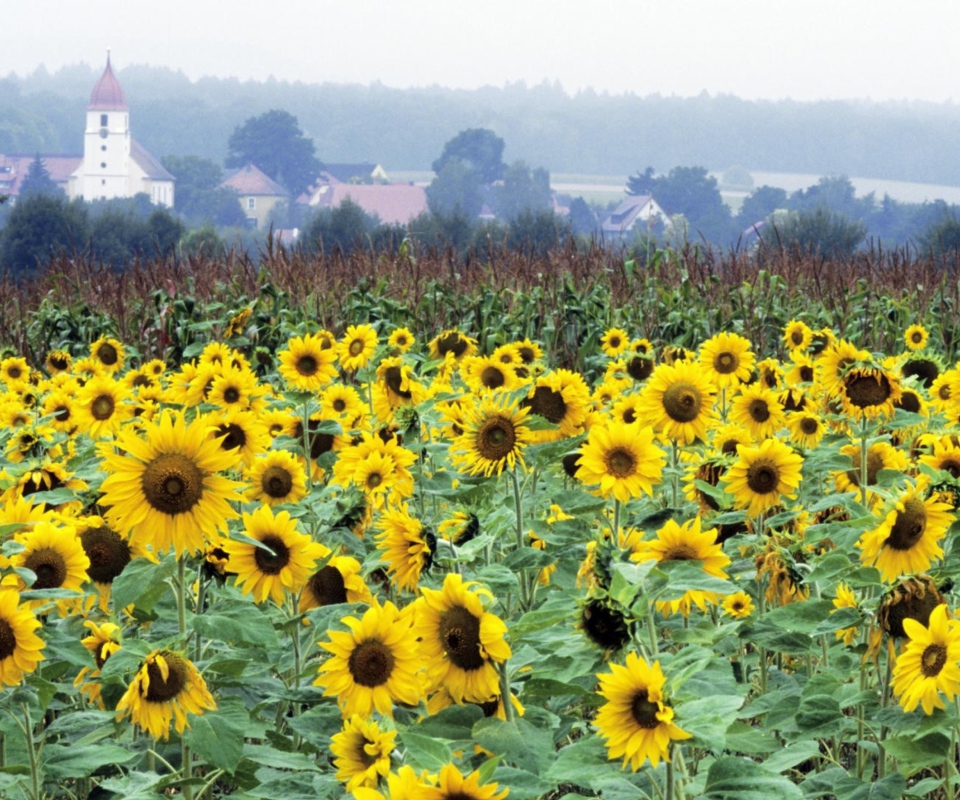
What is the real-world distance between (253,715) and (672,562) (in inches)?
43.3

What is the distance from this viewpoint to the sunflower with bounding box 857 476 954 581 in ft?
8.68

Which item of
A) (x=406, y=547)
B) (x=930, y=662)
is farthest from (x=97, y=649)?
(x=930, y=662)

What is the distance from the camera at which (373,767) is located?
212 cm

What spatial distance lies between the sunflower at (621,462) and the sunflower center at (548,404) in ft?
2.50

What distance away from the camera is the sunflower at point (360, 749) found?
2168 mm

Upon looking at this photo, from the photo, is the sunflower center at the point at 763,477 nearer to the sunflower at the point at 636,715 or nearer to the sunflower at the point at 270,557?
the sunflower at the point at 270,557

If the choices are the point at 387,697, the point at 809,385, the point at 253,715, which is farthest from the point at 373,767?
the point at 809,385

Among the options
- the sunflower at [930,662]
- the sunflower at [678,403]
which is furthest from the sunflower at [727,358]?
the sunflower at [930,662]

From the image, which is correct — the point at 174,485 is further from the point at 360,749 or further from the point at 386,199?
the point at 386,199

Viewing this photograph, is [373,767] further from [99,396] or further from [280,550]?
[99,396]

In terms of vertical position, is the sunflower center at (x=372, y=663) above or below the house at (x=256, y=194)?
above

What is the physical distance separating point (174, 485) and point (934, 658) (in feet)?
4.51

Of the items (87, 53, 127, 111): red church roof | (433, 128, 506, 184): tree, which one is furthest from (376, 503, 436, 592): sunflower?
(87, 53, 127, 111): red church roof

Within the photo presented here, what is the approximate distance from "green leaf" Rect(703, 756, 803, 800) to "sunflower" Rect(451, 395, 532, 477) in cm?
114
